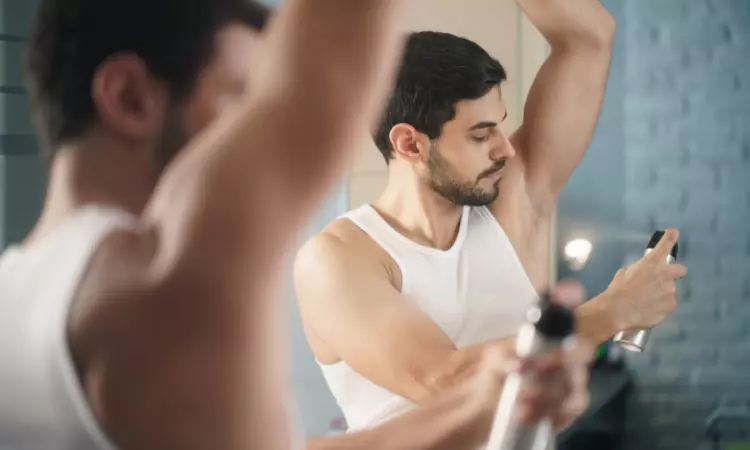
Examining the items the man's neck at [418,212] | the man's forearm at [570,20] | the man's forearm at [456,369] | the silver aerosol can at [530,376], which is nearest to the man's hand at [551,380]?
the silver aerosol can at [530,376]

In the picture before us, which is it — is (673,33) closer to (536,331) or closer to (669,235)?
(669,235)

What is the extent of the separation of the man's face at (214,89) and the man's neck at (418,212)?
0.27m

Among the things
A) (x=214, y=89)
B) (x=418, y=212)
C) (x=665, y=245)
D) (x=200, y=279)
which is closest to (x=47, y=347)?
(x=200, y=279)


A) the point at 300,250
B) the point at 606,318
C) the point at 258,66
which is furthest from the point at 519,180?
the point at 258,66

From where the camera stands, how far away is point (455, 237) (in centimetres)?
85

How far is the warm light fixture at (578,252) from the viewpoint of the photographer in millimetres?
884

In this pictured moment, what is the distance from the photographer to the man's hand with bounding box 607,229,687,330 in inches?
34.8

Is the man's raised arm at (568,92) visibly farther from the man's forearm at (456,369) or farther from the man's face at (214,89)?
the man's face at (214,89)

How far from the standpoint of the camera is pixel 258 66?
22.8 inches

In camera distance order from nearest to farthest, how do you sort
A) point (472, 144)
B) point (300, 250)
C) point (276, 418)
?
point (276, 418) → point (300, 250) → point (472, 144)

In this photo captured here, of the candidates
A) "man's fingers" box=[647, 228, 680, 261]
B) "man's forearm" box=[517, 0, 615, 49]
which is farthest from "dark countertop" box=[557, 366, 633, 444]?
"man's forearm" box=[517, 0, 615, 49]

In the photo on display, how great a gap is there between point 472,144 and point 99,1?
1.31 ft

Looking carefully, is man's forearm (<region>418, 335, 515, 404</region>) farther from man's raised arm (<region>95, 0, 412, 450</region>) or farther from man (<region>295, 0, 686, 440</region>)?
man's raised arm (<region>95, 0, 412, 450</region>)

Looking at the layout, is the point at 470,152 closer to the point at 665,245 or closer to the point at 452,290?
the point at 452,290
